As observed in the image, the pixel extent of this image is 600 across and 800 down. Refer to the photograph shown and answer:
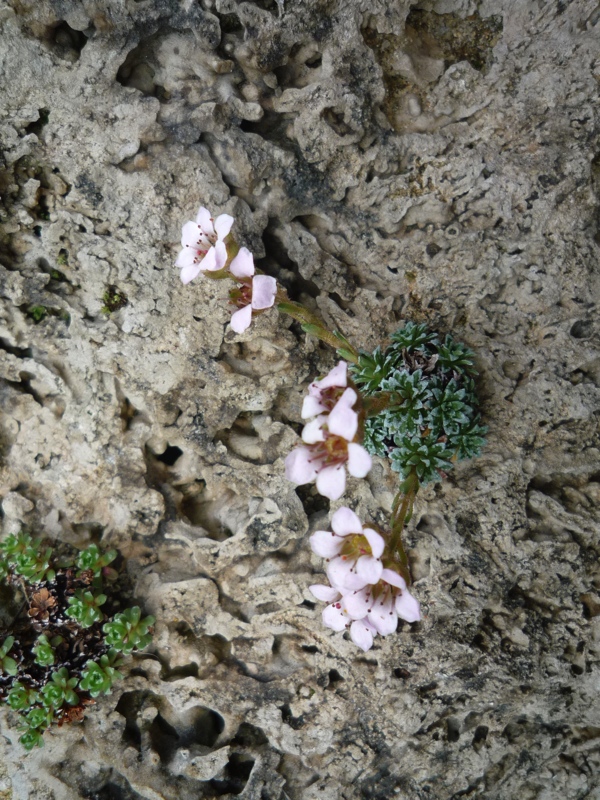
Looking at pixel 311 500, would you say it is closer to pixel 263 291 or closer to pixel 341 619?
pixel 341 619

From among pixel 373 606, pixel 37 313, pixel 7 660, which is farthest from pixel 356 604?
pixel 37 313

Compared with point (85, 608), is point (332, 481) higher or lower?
higher

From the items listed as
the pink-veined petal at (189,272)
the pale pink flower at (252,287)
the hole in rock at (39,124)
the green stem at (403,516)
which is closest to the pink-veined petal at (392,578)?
the green stem at (403,516)

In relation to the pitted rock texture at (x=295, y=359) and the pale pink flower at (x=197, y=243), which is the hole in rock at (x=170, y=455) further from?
the pale pink flower at (x=197, y=243)

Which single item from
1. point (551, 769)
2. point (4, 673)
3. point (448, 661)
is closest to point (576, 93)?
point (448, 661)

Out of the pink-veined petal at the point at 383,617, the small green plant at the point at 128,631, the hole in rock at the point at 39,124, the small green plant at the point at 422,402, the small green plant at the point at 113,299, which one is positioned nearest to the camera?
the pink-veined petal at the point at 383,617

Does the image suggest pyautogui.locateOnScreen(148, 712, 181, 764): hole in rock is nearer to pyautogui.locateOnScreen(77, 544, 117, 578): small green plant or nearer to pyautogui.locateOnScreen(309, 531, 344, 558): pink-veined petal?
pyautogui.locateOnScreen(77, 544, 117, 578): small green plant

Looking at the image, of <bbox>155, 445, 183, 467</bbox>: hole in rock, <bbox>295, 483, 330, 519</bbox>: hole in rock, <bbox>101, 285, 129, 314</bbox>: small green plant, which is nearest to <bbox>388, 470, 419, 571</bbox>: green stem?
<bbox>295, 483, 330, 519</bbox>: hole in rock

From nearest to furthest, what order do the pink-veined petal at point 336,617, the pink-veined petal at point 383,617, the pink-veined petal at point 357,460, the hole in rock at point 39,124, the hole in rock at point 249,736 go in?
the pink-veined petal at point 357,460 < the pink-veined petal at point 383,617 < the pink-veined petal at point 336,617 < the hole in rock at point 39,124 < the hole in rock at point 249,736
